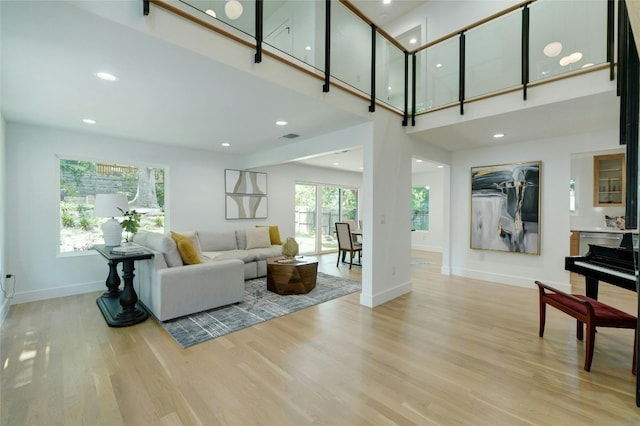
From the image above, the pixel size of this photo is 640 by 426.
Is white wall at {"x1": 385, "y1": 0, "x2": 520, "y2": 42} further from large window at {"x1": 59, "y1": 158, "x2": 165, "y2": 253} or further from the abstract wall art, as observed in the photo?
large window at {"x1": 59, "y1": 158, "x2": 165, "y2": 253}

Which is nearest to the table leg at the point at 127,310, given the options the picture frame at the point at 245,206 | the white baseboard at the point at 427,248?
the picture frame at the point at 245,206

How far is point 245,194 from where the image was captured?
6.25m

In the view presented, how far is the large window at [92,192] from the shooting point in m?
4.13

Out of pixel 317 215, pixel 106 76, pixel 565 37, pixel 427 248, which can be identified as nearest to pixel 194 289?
pixel 106 76

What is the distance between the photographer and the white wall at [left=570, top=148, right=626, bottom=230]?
6176 millimetres

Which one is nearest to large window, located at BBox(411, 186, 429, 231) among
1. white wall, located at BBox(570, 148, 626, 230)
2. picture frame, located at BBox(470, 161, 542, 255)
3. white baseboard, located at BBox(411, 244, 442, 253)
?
white baseboard, located at BBox(411, 244, 442, 253)

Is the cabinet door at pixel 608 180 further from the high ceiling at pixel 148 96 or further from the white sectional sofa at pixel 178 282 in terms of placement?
the white sectional sofa at pixel 178 282

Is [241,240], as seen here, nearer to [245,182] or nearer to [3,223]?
[245,182]

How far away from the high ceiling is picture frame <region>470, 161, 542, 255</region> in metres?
0.57

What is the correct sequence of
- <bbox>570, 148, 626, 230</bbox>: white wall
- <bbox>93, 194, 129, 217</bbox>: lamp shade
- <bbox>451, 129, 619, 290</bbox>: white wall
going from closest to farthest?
<bbox>93, 194, 129, 217</bbox>: lamp shade → <bbox>451, 129, 619, 290</bbox>: white wall → <bbox>570, 148, 626, 230</bbox>: white wall

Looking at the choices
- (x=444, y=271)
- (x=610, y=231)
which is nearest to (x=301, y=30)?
(x=444, y=271)

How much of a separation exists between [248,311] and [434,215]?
23.6 feet

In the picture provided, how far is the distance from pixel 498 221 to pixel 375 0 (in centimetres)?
490

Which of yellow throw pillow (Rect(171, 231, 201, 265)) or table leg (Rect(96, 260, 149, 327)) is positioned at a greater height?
yellow throw pillow (Rect(171, 231, 201, 265))
